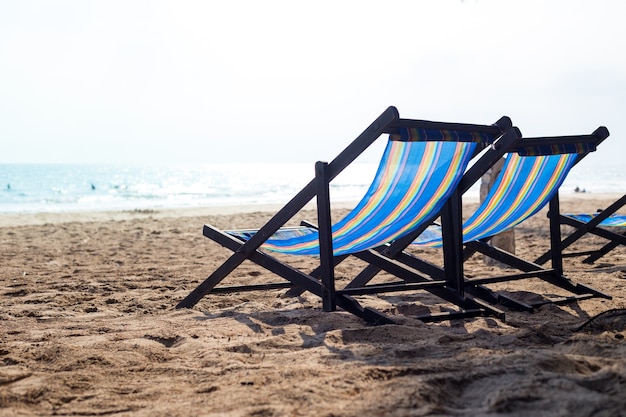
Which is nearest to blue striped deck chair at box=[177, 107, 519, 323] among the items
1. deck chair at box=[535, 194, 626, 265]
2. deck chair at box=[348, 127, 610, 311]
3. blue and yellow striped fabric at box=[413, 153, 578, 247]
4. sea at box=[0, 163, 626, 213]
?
deck chair at box=[348, 127, 610, 311]

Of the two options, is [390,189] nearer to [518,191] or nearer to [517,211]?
[518,191]

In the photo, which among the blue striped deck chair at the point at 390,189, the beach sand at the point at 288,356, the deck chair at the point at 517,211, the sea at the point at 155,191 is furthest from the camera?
the sea at the point at 155,191

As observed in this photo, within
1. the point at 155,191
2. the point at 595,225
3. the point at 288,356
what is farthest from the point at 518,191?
the point at 155,191

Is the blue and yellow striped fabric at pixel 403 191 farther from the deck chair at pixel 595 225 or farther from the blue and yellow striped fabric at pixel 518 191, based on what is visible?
the deck chair at pixel 595 225

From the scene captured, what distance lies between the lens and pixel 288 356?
251 cm

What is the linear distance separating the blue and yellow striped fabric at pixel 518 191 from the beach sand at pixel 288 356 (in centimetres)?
51

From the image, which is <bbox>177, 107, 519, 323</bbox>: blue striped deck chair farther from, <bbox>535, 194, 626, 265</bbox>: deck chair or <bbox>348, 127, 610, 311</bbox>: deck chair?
<bbox>535, 194, 626, 265</bbox>: deck chair

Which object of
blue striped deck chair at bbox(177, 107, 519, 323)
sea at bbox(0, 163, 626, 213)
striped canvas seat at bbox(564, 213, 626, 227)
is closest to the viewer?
blue striped deck chair at bbox(177, 107, 519, 323)

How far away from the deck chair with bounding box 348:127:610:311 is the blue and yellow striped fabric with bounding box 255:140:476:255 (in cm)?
20

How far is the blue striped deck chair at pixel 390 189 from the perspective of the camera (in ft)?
9.63

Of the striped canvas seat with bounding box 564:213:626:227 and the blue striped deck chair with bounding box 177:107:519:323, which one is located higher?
the blue striped deck chair with bounding box 177:107:519:323

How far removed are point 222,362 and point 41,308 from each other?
190 cm

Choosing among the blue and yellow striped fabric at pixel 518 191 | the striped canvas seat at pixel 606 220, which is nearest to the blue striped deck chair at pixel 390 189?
the blue and yellow striped fabric at pixel 518 191

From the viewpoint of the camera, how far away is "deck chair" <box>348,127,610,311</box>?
338 centimetres
